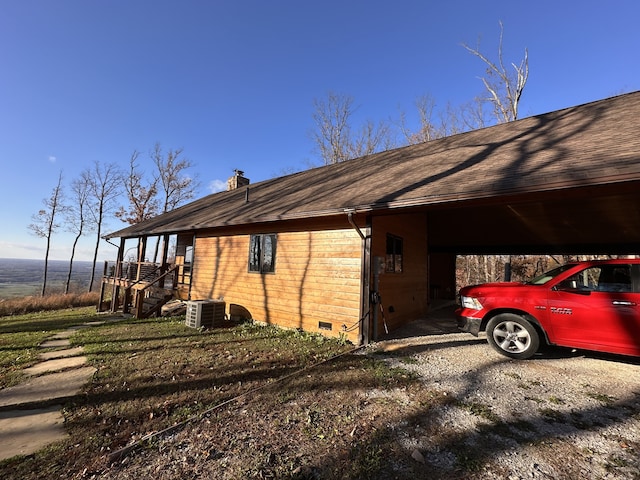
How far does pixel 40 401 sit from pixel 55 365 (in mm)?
2057

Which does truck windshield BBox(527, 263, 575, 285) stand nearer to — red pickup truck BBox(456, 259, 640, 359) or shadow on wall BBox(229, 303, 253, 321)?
red pickup truck BBox(456, 259, 640, 359)

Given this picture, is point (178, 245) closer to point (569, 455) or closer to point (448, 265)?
point (448, 265)

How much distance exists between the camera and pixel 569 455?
2.74m

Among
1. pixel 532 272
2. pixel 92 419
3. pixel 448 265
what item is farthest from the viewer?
pixel 532 272

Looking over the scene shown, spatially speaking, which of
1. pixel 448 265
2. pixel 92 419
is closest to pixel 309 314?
pixel 92 419

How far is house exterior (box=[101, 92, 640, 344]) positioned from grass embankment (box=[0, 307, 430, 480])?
1530 mm

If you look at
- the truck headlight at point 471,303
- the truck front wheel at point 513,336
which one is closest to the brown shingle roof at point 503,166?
the truck headlight at point 471,303

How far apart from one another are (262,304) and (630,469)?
7.80 metres

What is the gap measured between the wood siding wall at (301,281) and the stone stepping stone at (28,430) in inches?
198

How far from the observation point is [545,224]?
8938 mm

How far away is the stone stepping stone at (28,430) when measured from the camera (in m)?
3.06

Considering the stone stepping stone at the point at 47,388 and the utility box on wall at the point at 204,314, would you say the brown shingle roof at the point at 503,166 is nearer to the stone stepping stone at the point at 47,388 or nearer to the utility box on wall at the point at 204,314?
the utility box on wall at the point at 204,314

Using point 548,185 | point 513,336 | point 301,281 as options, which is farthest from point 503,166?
point 301,281

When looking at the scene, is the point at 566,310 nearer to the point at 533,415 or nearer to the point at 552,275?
the point at 552,275
